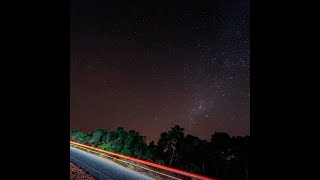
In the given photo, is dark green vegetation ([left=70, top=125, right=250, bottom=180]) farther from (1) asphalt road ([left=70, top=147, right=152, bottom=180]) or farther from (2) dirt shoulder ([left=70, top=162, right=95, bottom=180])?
(2) dirt shoulder ([left=70, top=162, right=95, bottom=180])

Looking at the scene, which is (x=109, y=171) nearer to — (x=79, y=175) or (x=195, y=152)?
(x=79, y=175)

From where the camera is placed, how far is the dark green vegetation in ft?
63.3

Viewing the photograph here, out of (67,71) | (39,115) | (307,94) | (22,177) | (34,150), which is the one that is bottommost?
(22,177)

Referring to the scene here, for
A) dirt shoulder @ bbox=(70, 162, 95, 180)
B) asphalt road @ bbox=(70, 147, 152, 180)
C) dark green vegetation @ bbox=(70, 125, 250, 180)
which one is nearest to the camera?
dirt shoulder @ bbox=(70, 162, 95, 180)

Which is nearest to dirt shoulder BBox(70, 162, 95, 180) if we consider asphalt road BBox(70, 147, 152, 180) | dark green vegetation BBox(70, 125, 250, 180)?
asphalt road BBox(70, 147, 152, 180)

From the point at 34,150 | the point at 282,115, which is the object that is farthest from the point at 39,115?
the point at 282,115

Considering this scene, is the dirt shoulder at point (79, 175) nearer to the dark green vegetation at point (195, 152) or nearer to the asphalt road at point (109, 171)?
the asphalt road at point (109, 171)

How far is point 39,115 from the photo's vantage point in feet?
7.50

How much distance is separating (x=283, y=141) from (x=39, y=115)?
176 centimetres

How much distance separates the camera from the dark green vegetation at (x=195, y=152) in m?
19.3

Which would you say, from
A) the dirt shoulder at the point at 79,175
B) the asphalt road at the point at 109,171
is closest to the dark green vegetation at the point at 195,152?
the asphalt road at the point at 109,171

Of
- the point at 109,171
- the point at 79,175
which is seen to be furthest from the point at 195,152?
the point at 79,175

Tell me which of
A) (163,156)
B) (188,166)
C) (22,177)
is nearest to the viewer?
(22,177)

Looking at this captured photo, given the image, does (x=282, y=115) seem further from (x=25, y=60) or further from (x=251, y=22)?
(x=25, y=60)
